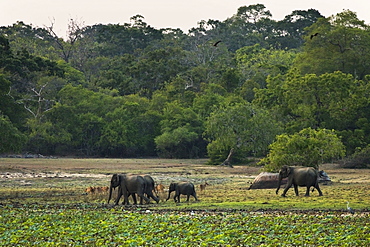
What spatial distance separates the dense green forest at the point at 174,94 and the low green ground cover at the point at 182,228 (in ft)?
69.4

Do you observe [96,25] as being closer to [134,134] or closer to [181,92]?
[181,92]

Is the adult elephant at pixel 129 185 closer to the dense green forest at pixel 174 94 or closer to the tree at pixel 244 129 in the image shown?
the dense green forest at pixel 174 94

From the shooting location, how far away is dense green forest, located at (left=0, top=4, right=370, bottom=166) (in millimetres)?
60750

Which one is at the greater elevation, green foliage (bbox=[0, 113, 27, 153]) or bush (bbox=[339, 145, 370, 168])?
green foliage (bbox=[0, 113, 27, 153])

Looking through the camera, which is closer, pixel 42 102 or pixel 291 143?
pixel 291 143

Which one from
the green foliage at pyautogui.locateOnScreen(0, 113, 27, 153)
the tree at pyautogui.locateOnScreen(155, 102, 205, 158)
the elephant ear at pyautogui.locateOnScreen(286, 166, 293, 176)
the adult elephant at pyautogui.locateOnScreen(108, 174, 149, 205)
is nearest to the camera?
the adult elephant at pyautogui.locateOnScreen(108, 174, 149, 205)

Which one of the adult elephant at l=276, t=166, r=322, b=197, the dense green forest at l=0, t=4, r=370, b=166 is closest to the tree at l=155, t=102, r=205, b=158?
the dense green forest at l=0, t=4, r=370, b=166

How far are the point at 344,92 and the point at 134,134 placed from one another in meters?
29.6

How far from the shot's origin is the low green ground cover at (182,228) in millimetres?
15938

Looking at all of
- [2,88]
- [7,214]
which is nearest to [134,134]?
→ [2,88]

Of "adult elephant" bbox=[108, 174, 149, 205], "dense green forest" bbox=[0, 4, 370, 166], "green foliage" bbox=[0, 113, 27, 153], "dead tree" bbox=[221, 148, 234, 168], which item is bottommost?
"adult elephant" bbox=[108, 174, 149, 205]

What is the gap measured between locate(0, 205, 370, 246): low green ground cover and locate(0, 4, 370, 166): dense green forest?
2115 centimetres

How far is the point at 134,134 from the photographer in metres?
80.8

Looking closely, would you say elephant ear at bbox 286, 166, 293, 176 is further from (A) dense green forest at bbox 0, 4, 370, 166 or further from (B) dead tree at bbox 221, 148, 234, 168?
(B) dead tree at bbox 221, 148, 234, 168
